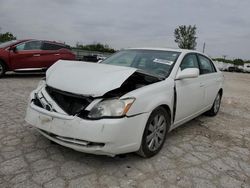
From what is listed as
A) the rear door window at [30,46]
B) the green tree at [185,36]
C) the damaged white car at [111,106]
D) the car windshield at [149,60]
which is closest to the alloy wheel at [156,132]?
the damaged white car at [111,106]

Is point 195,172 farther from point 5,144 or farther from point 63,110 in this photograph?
point 5,144

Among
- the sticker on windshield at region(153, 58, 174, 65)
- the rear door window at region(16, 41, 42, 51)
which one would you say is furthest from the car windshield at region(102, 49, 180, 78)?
the rear door window at region(16, 41, 42, 51)

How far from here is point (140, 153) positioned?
2918 millimetres

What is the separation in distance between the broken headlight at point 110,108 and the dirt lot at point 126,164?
2.15 ft

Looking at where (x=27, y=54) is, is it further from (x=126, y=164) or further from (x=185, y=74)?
(x=126, y=164)

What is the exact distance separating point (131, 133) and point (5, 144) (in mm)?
1721

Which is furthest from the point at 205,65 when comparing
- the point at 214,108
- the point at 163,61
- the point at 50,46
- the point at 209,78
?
the point at 50,46

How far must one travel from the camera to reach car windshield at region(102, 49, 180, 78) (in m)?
3.56

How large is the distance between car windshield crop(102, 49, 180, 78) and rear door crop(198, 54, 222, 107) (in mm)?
882

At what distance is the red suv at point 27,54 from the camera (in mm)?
8609

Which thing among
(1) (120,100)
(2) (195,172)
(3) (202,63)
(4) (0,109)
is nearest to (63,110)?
(1) (120,100)

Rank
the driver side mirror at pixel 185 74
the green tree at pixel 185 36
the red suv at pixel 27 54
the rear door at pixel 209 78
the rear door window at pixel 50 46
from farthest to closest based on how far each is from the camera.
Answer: the green tree at pixel 185 36, the rear door window at pixel 50 46, the red suv at pixel 27 54, the rear door at pixel 209 78, the driver side mirror at pixel 185 74

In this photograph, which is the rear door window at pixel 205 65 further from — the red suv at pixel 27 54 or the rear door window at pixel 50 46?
the rear door window at pixel 50 46

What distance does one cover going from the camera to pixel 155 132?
3045mm
